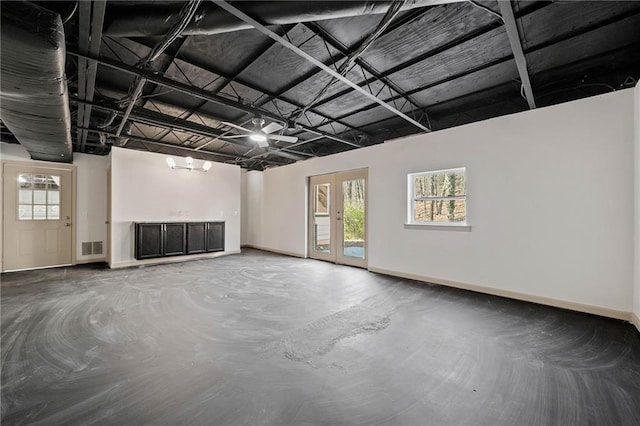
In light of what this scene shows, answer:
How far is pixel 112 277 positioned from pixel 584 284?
7.29m

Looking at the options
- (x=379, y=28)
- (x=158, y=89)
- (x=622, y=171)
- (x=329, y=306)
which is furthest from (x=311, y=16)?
(x=622, y=171)

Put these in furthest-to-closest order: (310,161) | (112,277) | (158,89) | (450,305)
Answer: (310,161), (112,277), (158,89), (450,305)

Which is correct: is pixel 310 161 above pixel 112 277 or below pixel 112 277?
above

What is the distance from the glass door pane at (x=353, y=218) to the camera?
560 centimetres

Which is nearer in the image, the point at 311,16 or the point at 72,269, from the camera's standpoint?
the point at 311,16

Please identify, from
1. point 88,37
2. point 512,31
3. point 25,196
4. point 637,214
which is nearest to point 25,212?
point 25,196

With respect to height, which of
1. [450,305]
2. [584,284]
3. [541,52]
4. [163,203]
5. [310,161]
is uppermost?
[541,52]

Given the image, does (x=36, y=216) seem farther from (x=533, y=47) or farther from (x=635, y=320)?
(x=635, y=320)

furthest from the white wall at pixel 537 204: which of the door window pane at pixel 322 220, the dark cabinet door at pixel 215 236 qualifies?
the dark cabinet door at pixel 215 236

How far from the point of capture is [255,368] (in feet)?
6.43

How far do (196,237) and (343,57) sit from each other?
5406mm

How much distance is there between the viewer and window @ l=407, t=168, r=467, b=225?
13.7ft

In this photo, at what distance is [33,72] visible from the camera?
6.84 ft

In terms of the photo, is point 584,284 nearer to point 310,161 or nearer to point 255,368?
point 255,368
